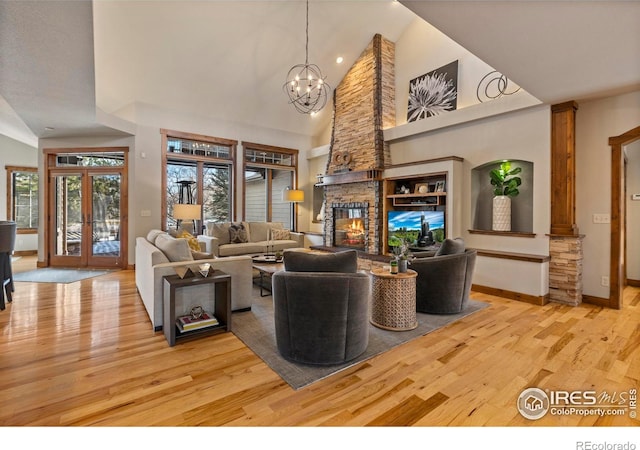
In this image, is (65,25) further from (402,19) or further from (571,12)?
(402,19)

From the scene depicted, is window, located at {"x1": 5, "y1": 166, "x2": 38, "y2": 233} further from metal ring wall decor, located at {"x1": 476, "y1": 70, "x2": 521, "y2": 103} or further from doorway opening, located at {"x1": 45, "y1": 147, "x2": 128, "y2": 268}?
metal ring wall decor, located at {"x1": 476, "y1": 70, "x2": 521, "y2": 103}

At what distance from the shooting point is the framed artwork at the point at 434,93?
18.0ft

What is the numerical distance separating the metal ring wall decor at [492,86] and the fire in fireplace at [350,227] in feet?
9.43

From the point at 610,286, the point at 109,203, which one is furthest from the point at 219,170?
the point at 610,286

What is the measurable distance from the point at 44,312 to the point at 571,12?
5.84 meters

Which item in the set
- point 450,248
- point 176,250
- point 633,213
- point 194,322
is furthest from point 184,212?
point 633,213

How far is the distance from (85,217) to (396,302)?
6.75 metres

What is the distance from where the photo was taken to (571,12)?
7.39 feet

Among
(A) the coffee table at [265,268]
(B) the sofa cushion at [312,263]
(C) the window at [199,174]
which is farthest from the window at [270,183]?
(B) the sofa cushion at [312,263]

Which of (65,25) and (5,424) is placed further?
(65,25)

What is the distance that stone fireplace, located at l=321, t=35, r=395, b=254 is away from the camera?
622 cm

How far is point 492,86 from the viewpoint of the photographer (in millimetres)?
4938

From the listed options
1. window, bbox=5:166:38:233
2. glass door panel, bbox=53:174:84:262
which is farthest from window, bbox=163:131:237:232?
window, bbox=5:166:38:233

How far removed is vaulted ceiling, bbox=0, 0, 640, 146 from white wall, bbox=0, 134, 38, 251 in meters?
0.99
